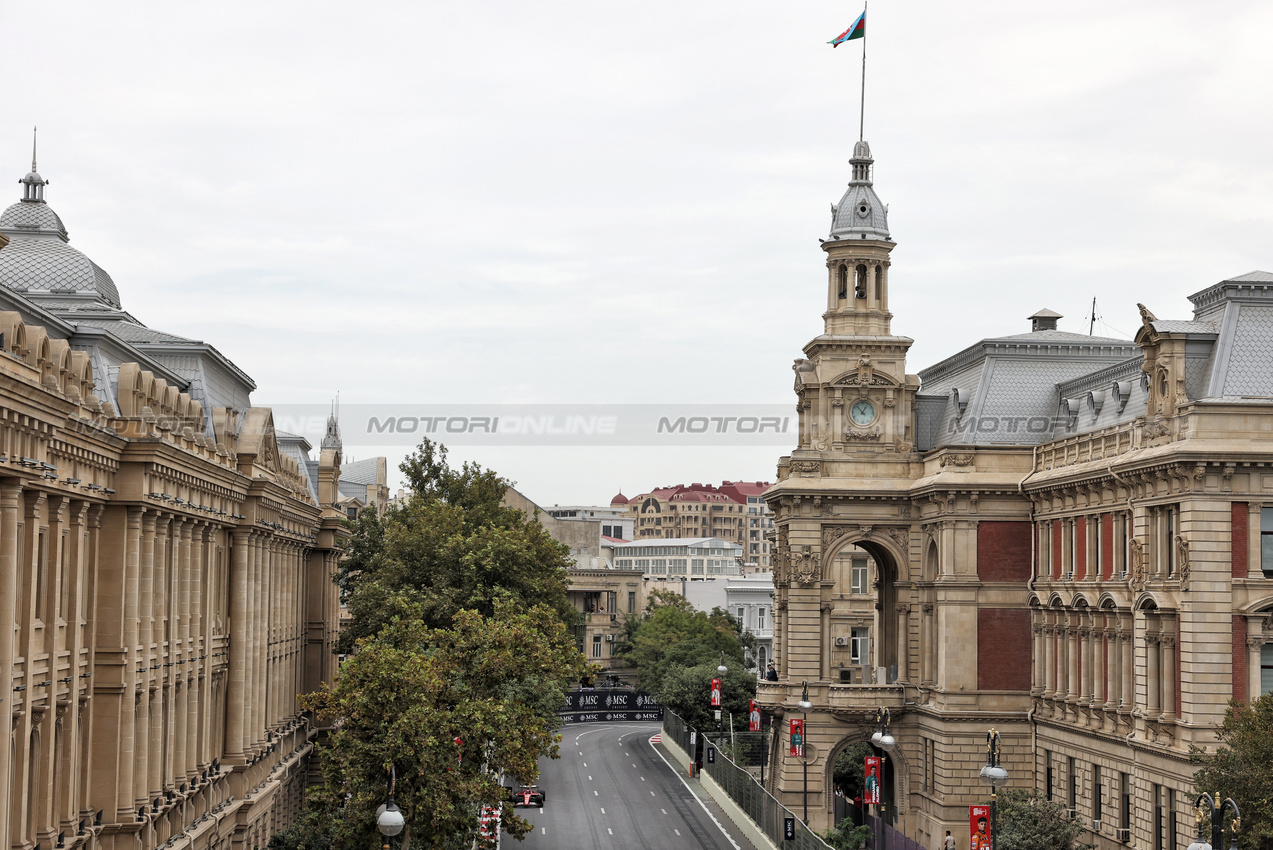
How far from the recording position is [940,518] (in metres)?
66.3

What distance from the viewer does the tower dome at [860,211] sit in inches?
2837

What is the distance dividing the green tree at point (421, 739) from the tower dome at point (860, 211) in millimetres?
31824

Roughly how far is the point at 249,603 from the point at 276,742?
356 inches

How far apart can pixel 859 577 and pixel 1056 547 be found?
1685 inches

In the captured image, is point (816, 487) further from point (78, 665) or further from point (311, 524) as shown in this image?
point (78, 665)

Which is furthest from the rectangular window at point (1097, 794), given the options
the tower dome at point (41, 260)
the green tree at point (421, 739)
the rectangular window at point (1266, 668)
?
the tower dome at point (41, 260)

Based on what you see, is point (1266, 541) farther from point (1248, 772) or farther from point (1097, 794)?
point (1097, 794)

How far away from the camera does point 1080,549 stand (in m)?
58.4

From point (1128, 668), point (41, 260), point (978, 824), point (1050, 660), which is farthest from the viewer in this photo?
point (1050, 660)

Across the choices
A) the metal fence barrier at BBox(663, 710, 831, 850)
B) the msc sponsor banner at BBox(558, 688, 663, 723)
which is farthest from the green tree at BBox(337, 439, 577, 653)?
the msc sponsor banner at BBox(558, 688, 663, 723)

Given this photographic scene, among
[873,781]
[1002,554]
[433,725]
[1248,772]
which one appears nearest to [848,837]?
[873,781]

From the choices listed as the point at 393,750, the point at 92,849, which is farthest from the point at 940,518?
the point at 92,849

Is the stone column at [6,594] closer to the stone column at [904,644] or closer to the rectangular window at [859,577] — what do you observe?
the stone column at [904,644]

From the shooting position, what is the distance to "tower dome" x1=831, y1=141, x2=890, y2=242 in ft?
236
